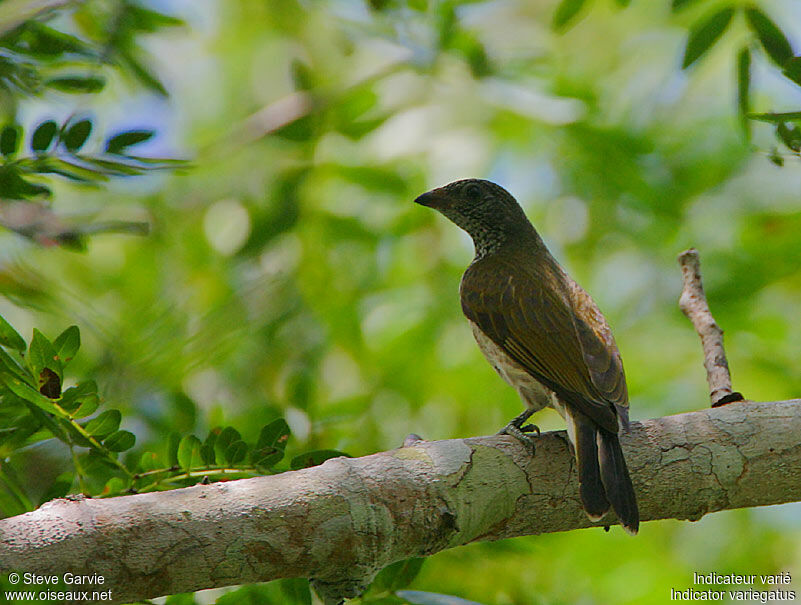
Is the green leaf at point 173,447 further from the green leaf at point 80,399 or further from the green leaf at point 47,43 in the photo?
the green leaf at point 47,43

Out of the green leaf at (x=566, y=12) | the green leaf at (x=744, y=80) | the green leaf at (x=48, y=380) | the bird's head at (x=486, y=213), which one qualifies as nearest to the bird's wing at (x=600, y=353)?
the bird's head at (x=486, y=213)

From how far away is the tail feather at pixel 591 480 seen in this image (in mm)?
2662

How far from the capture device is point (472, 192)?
4648mm

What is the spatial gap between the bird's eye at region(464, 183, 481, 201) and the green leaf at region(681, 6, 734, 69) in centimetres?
161

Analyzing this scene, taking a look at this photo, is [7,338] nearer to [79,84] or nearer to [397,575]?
[79,84]

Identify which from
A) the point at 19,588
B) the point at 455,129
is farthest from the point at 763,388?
the point at 19,588

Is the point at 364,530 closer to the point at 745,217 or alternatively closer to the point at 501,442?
the point at 501,442

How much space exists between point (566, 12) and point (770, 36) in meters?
0.82

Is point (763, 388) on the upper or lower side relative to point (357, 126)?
lower

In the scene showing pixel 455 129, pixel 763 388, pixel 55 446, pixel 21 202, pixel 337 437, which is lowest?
pixel 55 446

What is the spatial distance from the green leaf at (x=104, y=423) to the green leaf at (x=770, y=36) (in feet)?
7.78

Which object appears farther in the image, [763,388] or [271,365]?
[763,388]

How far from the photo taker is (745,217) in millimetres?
4949

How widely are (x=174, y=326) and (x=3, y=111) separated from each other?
3.80 feet
